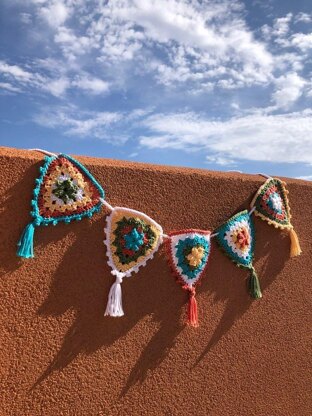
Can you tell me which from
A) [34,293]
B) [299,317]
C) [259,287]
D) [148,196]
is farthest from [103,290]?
[299,317]

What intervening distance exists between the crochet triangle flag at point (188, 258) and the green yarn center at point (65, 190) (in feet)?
1.78

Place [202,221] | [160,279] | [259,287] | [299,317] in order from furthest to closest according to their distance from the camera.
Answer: [299,317]
[259,287]
[202,221]
[160,279]

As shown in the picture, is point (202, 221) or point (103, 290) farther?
point (202, 221)

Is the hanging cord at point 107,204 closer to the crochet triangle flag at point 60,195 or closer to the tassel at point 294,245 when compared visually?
the crochet triangle flag at point 60,195

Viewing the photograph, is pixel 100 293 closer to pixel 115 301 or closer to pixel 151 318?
pixel 115 301

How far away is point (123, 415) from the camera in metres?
1.90

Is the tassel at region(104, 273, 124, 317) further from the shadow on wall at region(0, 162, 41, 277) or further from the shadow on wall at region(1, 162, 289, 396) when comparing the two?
the shadow on wall at region(0, 162, 41, 277)

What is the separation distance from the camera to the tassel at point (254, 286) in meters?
2.33

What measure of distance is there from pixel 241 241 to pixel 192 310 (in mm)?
466

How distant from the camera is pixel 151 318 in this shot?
2.00 m

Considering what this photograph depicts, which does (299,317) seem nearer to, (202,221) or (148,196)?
(202,221)

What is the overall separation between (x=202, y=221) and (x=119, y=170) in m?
0.55

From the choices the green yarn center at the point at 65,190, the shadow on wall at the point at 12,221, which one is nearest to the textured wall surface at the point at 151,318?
the shadow on wall at the point at 12,221

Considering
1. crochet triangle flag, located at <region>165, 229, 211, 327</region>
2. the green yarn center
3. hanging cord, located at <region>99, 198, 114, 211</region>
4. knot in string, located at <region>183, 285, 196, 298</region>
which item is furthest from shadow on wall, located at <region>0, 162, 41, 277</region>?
knot in string, located at <region>183, 285, 196, 298</region>
